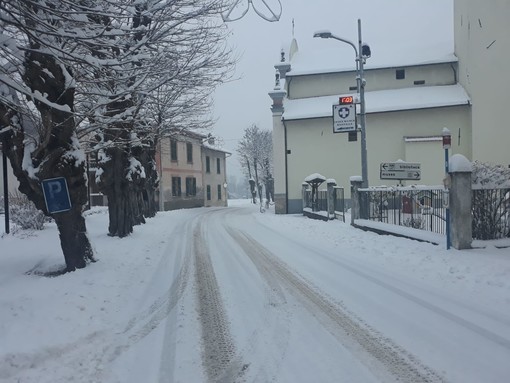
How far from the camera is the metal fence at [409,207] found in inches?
407

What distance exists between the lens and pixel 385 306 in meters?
5.87

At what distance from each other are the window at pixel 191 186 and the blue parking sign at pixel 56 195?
3607cm

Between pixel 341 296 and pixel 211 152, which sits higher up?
pixel 211 152

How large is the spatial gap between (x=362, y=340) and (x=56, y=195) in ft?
18.4

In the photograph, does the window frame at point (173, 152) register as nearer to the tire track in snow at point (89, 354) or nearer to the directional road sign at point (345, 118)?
the directional road sign at point (345, 118)

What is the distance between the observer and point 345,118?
16125 mm

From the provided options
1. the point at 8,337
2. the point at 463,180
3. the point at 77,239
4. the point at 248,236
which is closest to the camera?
the point at 8,337

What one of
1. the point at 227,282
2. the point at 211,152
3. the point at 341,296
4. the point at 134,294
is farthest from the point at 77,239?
the point at 211,152

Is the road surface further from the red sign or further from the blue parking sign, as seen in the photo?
the red sign

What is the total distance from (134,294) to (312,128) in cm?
2213

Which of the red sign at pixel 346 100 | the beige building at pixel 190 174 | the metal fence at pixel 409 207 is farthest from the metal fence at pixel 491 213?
the beige building at pixel 190 174

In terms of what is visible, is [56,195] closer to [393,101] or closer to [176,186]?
[393,101]

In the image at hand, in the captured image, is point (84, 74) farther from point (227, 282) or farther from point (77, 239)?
point (227, 282)

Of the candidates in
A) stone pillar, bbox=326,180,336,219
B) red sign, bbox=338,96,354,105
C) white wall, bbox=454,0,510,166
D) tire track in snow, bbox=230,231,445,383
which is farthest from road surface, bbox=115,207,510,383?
white wall, bbox=454,0,510,166
